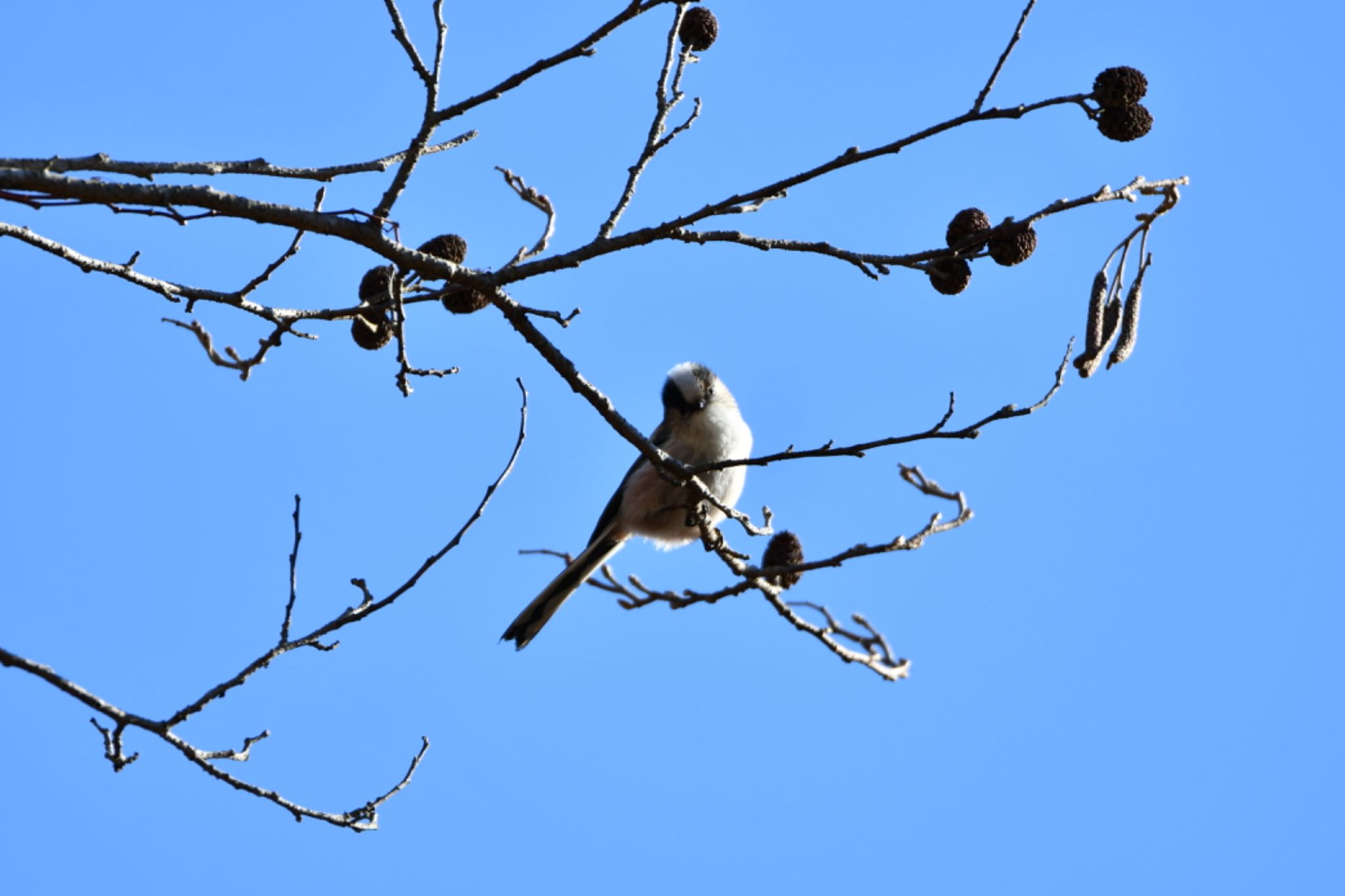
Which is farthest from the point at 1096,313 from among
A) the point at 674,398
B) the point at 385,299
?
the point at 674,398

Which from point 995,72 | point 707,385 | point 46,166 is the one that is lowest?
point 46,166

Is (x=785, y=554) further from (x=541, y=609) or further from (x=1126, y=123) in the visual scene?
(x=541, y=609)

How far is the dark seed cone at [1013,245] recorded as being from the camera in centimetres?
288

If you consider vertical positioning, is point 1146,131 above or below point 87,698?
above

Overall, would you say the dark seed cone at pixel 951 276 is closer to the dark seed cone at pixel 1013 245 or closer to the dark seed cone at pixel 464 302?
the dark seed cone at pixel 1013 245

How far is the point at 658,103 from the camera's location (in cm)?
314

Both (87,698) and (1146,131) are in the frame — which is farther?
(1146,131)

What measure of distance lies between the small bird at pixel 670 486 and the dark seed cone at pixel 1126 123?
259 centimetres

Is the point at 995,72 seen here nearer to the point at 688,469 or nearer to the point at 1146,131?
the point at 1146,131

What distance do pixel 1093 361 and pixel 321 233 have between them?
1.64 m

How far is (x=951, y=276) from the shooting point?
9.63ft

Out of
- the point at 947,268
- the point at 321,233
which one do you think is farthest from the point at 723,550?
the point at 321,233

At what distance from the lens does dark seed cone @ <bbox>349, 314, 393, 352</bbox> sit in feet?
10.7

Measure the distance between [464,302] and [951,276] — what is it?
113 centimetres
